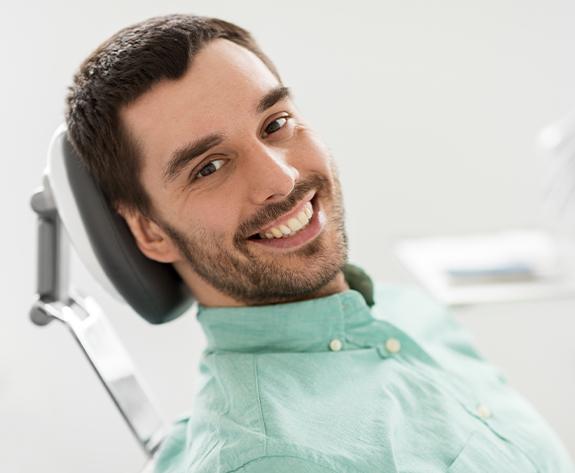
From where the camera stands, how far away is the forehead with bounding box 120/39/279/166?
1.00m

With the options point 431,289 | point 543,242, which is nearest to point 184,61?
point 431,289

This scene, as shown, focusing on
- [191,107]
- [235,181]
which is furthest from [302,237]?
[191,107]

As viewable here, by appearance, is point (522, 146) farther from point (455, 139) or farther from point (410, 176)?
point (410, 176)

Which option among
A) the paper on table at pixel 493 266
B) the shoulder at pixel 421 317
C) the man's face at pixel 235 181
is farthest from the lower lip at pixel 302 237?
the paper on table at pixel 493 266

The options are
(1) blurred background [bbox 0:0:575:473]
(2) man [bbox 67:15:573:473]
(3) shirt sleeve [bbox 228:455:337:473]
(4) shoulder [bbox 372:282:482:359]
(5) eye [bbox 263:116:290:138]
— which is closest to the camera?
(3) shirt sleeve [bbox 228:455:337:473]

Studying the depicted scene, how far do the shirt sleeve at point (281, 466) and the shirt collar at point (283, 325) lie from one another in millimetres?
235

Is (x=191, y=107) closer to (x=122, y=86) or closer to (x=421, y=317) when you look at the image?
(x=122, y=86)

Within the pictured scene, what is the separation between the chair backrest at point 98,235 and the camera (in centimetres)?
102

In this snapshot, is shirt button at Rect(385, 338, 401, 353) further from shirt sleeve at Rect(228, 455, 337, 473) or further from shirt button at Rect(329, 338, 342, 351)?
A: shirt sleeve at Rect(228, 455, 337, 473)

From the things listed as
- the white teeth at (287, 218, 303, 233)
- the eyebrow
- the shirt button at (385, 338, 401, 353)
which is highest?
the eyebrow

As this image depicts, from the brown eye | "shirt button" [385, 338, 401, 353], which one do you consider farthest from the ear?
"shirt button" [385, 338, 401, 353]

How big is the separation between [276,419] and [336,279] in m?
0.31

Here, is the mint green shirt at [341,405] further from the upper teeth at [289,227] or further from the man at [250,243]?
the upper teeth at [289,227]

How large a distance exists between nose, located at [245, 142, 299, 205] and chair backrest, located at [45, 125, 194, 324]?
20 cm
